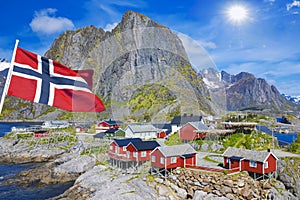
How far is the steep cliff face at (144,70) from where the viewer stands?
84.1 metres

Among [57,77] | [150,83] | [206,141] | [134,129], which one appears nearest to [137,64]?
[150,83]

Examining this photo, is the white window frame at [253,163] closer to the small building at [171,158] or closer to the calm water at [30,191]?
the small building at [171,158]

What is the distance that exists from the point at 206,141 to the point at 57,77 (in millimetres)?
33141

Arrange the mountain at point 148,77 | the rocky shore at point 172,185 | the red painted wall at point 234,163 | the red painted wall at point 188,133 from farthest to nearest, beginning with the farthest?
1. the mountain at point 148,77
2. the red painted wall at point 188,133
3. the red painted wall at point 234,163
4. the rocky shore at point 172,185

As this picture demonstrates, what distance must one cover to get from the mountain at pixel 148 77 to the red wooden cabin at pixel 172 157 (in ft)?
132

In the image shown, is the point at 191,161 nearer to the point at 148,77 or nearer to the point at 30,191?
the point at 30,191

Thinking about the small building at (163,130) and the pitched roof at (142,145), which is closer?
Answer: the pitched roof at (142,145)

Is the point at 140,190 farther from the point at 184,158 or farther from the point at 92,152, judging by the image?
the point at 92,152

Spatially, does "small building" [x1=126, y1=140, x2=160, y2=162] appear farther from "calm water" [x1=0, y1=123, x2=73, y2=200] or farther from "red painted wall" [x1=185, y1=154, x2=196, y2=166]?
"calm water" [x1=0, y1=123, x2=73, y2=200]

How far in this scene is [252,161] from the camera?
26141mm

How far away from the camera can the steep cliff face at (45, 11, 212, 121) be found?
8406 centimetres

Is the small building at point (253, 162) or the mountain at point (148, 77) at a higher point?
the mountain at point (148, 77)

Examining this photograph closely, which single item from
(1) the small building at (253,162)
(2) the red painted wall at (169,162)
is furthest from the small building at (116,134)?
(1) the small building at (253,162)

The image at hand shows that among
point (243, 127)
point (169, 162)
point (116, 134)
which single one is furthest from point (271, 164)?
point (116, 134)
